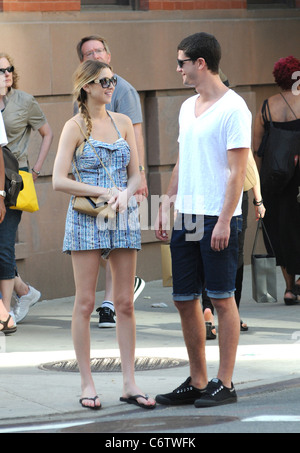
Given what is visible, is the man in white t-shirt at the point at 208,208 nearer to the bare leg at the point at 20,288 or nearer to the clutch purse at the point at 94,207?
the clutch purse at the point at 94,207

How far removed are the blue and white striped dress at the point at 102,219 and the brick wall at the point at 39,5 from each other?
4.37 meters

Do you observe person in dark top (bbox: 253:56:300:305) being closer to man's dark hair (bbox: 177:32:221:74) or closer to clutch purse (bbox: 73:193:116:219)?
man's dark hair (bbox: 177:32:221:74)

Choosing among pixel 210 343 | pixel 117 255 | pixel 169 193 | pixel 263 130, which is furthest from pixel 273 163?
pixel 117 255

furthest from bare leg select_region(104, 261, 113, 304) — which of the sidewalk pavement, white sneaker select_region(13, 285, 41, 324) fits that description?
white sneaker select_region(13, 285, 41, 324)

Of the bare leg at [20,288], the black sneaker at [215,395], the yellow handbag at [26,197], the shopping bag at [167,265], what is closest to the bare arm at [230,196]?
the black sneaker at [215,395]

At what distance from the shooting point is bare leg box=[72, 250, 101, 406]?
6.46 metres

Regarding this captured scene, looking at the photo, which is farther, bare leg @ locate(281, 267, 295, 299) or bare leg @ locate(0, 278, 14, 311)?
bare leg @ locate(281, 267, 295, 299)

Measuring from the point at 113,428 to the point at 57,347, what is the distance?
2543 millimetres

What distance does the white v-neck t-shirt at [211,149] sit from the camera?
20.8 feet

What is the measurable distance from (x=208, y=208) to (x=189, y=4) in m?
6.30

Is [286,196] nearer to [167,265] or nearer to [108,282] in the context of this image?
[108,282]

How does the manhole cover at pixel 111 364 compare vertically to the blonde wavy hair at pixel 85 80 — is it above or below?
below

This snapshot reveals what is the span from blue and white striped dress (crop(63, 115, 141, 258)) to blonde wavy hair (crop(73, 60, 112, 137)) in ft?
0.45

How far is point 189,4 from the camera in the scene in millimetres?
12305
